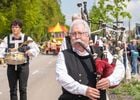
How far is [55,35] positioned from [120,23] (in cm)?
4885

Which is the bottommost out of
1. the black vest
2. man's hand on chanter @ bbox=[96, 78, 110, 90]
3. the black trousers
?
the black trousers

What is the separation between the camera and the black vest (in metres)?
5.66

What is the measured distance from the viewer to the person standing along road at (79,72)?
219 inches

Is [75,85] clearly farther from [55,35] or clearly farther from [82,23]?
[55,35]

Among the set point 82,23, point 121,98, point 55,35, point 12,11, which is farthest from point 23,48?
point 55,35

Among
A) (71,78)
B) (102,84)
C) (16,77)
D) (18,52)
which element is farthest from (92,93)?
(18,52)

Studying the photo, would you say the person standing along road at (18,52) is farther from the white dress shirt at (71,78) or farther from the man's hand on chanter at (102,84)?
the man's hand on chanter at (102,84)

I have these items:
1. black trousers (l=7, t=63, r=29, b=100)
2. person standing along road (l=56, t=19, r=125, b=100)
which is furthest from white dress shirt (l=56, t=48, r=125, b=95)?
black trousers (l=7, t=63, r=29, b=100)

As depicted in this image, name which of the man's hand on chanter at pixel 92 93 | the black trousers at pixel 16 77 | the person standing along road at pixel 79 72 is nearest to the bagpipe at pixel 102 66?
the person standing along road at pixel 79 72

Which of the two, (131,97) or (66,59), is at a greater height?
(66,59)

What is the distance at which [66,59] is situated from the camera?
18.7 feet

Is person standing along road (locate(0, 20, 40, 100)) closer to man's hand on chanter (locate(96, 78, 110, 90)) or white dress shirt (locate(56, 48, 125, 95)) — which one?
white dress shirt (locate(56, 48, 125, 95))

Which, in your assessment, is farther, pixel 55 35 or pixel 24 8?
pixel 55 35

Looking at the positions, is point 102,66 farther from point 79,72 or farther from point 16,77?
point 16,77
